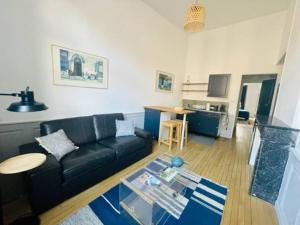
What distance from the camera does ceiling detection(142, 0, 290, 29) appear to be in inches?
132

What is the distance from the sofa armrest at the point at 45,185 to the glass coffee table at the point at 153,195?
2.46 feet

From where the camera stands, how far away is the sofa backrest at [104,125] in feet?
8.68

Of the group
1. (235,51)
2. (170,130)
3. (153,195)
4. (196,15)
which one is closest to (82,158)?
(153,195)

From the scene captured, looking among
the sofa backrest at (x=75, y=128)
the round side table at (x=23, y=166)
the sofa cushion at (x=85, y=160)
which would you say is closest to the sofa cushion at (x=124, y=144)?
the sofa cushion at (x=85, y=160)

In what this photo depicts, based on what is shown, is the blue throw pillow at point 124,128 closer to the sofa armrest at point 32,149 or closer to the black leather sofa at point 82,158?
the black leather sofa at point 82,158

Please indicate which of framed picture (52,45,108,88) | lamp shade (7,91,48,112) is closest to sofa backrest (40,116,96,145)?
framed picture (52,45,108,88)

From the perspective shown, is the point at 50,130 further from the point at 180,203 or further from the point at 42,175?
the point at 180,203

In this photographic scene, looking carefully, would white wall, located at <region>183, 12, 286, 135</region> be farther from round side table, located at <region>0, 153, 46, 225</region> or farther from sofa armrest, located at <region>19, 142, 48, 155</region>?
round side table, located at <region>0, 153, 46, 225</region>

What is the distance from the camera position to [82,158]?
73.2 inches

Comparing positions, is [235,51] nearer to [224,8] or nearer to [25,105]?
[224,8]

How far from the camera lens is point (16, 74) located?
1879mm

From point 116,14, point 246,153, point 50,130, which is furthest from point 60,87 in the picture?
point 246,153

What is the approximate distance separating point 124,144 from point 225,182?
5.99ft

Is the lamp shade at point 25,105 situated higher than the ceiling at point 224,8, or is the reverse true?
the ceiling at point 224,8
